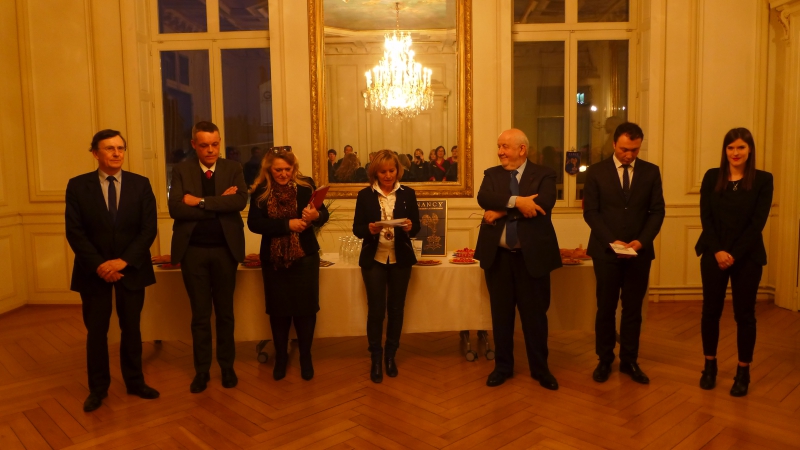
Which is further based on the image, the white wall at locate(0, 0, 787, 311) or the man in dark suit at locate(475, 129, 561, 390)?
the white wall at locate(0, 0, 787, 311)

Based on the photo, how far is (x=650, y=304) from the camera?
6.28 metres

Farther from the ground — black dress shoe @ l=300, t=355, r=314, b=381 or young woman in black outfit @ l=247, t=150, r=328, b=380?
young woman in black outfit @ l=247, t=150, r=328, b=380

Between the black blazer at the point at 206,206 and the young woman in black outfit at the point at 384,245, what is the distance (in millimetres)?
762

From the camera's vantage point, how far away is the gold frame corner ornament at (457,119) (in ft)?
20.6

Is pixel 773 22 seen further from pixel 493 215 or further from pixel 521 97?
pixel 493 215

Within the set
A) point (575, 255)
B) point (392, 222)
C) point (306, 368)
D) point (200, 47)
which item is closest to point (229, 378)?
point (306, 368)

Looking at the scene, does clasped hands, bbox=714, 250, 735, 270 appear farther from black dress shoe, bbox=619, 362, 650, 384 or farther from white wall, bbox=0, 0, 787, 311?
white wall, bbox=0, 0, 787, 311

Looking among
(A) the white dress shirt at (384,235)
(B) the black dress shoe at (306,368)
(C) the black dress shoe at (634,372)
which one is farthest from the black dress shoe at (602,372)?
(B) the black dress shoe at (306,368)

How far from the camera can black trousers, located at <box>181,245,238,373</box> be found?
12.4 ft

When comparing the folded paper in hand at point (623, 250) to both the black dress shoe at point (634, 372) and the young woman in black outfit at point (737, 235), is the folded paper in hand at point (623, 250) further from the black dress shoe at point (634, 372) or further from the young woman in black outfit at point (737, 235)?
the black dress shoe at point (634, 372)

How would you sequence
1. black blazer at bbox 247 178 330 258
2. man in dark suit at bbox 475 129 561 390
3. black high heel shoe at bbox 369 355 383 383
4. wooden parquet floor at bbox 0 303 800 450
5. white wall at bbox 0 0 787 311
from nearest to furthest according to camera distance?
wooden parquet floor at bbox 0 303 800 450, man in dark suit at bbox 475 129 561 390, black blazer at bbox 247 178 330 258, black high heel shoe at bbox 369 355 383 383, white wall at bbox 0 0 787 311

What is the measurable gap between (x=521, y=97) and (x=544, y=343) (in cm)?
354

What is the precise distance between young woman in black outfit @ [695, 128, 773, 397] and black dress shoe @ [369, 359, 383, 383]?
2079mm

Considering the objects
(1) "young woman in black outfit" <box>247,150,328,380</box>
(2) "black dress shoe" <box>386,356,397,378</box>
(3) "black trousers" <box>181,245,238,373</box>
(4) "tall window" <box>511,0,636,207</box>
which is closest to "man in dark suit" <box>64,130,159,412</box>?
(3) "black trousers" <box>181,245,238,373</box>
